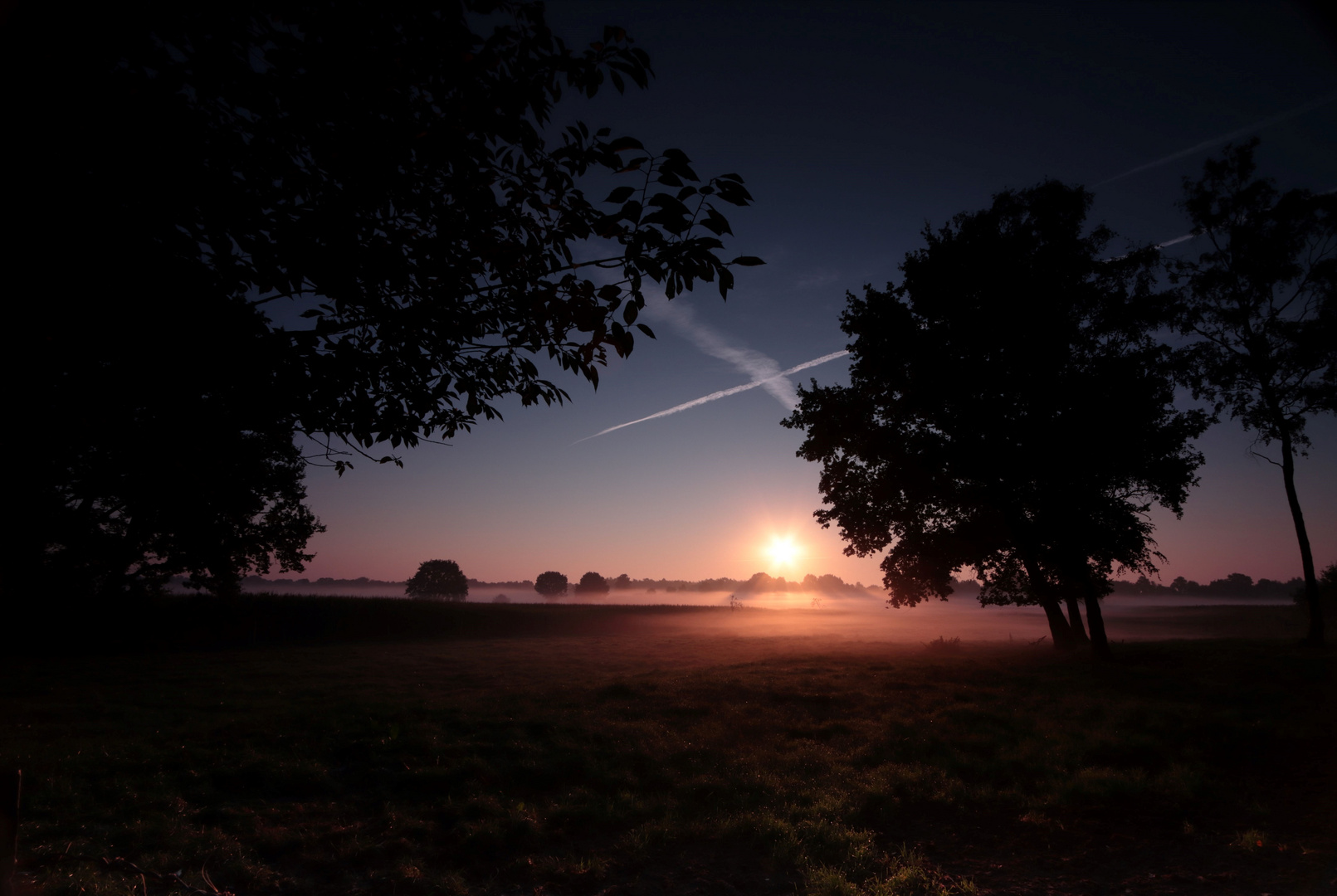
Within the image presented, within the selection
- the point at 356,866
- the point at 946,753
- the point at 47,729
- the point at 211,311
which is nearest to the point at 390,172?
the point at 211,311

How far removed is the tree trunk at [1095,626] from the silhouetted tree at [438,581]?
16571cm

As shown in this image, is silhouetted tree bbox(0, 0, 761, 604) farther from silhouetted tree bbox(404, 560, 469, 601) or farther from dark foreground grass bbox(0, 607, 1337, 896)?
silhouetted tree bbox(404, 560, 469, 601)

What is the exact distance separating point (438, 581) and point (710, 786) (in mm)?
174024

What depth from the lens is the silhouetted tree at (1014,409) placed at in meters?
19.7

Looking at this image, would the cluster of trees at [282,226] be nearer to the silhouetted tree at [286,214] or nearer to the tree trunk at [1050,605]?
the silhouetted tree at [286,214]

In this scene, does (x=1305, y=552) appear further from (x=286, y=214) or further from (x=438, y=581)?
(x=438, y=581)

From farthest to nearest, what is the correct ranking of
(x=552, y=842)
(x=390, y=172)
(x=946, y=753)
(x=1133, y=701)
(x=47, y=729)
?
(x=1133, y=701) < (x=47, y=729) < (x=946, y=753) < (x=552, y=842) < (x=390, y=172)

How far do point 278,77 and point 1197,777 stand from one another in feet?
49.4

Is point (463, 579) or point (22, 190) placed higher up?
point (22, 190)

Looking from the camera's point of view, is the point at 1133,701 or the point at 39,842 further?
the point at 1133,701

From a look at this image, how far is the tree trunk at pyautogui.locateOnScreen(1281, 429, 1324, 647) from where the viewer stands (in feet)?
67.2

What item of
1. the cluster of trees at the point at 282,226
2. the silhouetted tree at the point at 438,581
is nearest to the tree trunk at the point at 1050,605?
the cluster of trees at the point at 282,226

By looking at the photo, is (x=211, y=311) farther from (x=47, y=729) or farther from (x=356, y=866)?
(x=47, y=729)

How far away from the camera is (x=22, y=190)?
3.67 m
